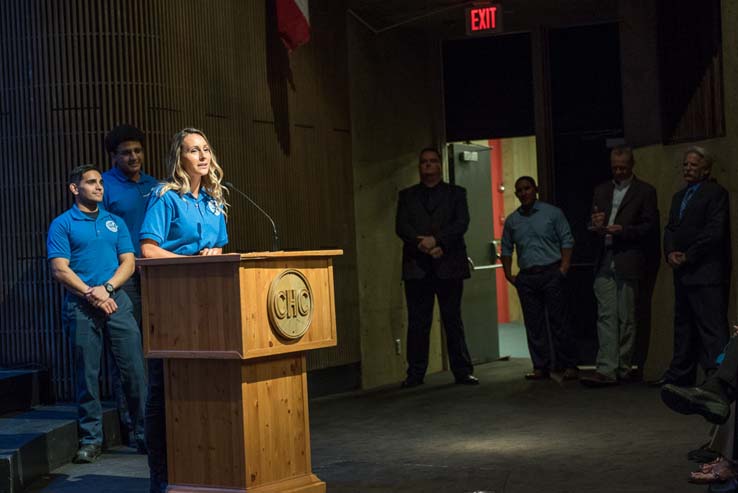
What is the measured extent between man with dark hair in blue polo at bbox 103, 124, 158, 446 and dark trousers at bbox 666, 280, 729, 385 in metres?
3.72

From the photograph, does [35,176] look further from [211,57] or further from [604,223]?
[604,223]

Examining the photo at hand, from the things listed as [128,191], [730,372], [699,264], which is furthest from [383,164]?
[730,372]

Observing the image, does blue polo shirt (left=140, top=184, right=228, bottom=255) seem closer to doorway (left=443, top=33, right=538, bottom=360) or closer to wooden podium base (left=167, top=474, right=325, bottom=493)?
wooden podium base (left=167, top=474, right=325, bottom=493)

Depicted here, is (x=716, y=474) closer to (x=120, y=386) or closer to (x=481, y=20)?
(x=120, y=386)

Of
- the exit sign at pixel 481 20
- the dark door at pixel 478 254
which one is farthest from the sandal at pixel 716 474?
the dark door at pixel 478 254

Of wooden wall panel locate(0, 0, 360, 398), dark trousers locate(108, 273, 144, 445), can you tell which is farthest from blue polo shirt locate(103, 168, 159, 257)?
wooden wall panel locate(0, 0, 360, 398)

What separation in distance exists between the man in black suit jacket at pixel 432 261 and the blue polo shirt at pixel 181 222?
3966 mm

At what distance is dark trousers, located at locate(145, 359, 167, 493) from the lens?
4594 mm

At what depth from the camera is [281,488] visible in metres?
4.42

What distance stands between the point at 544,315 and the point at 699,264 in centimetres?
158

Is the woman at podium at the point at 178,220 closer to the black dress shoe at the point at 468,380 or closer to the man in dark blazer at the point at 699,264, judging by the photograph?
the man in dark blazer at the point at 699,264

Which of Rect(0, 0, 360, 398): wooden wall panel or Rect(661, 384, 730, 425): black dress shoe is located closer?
Rect(661, 384, 730, 425): black dress shoe

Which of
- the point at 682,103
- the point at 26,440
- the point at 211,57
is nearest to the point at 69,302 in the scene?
the point at 26,440

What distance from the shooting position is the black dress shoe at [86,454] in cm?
574
